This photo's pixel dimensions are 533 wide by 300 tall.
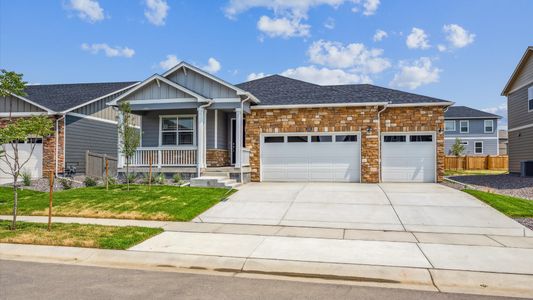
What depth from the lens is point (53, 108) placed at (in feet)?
66.7

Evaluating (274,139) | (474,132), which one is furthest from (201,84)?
(474,132)

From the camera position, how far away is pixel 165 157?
17.5 metres

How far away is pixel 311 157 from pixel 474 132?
3081cm

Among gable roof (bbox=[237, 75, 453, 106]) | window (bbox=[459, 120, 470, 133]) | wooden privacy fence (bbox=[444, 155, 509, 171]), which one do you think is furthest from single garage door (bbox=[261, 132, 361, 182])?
window (bbox=[459, 120, 470, 133])

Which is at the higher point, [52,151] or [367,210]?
[52,151]

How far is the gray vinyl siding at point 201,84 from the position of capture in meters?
17.1

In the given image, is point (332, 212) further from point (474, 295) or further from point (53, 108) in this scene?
point (53, 108)

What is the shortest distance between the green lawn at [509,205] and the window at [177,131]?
40.3 ft

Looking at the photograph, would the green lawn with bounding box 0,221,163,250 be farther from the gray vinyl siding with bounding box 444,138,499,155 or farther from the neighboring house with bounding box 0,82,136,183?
the gray vinyl siding with bounding box 444,138,499,155

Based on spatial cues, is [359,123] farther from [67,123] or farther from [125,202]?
[67,123]

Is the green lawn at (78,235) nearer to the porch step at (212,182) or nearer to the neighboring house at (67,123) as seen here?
the porch step at (212,182)

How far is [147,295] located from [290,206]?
7.24 m

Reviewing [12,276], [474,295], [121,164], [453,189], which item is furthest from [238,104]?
[474,295]

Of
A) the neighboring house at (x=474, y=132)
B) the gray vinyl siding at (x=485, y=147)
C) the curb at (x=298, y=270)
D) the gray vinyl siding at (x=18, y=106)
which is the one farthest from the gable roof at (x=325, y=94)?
the gray vinyl siding at (x=485, y=147)
